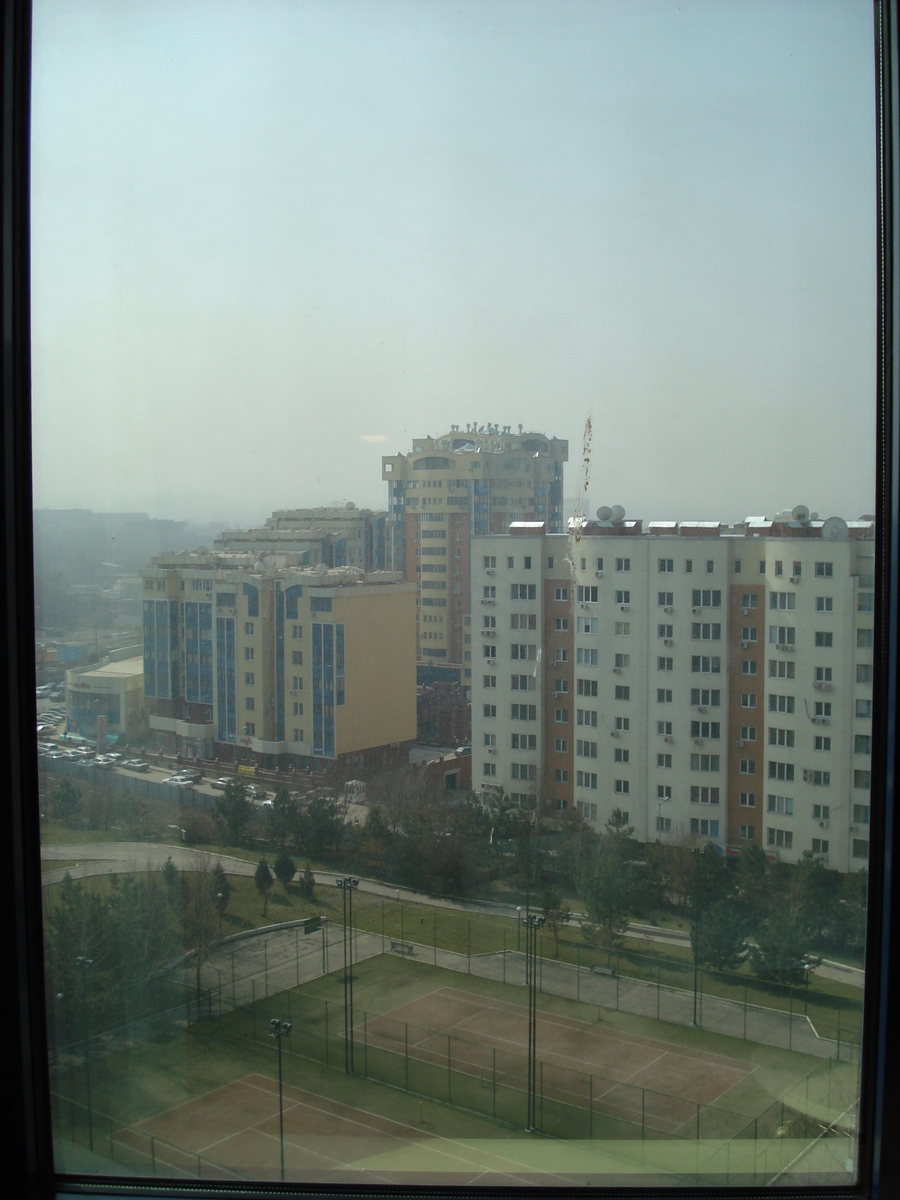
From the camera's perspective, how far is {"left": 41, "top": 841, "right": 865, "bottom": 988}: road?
65.6 inches

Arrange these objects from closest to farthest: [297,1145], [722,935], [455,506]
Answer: [297,1145] < [722,935] < [455,506]

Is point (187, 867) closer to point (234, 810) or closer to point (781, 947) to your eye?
point (234, 810)

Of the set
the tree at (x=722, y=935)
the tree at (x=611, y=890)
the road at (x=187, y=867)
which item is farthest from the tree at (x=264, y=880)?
the tree at (x=722, y=935)

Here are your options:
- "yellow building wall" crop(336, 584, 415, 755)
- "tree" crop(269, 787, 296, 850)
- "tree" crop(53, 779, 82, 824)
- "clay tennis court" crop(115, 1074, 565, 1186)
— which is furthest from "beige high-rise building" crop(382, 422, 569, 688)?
"clay tennis court" crop(115, 1074, 565, 1186)

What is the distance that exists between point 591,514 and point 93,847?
1.28m

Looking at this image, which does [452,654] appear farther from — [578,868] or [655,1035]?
[655,1035]

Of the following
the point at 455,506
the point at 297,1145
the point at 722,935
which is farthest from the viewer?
the point at 455,506

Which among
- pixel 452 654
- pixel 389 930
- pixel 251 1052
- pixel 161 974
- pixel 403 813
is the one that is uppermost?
pixel 452 654

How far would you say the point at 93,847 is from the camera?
5.59 feet

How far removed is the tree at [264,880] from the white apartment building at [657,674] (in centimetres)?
49

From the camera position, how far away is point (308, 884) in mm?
1708

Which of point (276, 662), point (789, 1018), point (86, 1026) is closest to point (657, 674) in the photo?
point (789, 1018)

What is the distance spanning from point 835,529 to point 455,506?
77 centimetres

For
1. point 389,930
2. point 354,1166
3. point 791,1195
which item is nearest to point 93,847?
point 389,930
